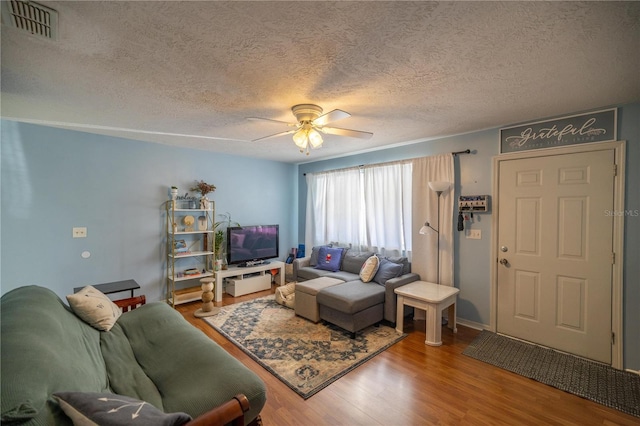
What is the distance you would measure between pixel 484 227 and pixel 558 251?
71 centimetres

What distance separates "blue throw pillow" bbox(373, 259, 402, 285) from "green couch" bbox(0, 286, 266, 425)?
2.32 meters

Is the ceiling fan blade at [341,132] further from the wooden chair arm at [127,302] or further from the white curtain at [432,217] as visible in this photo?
the wooden chair arm at [127,302]

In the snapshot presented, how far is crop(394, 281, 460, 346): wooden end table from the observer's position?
292 centimetres

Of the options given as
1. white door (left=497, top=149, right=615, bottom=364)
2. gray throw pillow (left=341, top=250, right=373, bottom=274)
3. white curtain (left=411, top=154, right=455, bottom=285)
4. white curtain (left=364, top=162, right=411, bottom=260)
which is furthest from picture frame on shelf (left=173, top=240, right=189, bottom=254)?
white door (left=497, top=149, right=615, bottom=364)

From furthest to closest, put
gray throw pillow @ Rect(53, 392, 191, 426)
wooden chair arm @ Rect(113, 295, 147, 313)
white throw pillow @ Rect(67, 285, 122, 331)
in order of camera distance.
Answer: wooden chair arm @ Rect(113, 295, 147, 313) < white throw pillow @ Rect(67, 285, 122, 331) < gray throw pillow @ Rect(53, 392, 191, 426)

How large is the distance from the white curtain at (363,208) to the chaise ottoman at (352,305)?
101 centimetres

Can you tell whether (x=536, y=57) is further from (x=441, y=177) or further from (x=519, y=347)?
(x=519, y=347)

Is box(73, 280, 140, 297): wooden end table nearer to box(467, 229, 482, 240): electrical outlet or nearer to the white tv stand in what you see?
the white tv stand

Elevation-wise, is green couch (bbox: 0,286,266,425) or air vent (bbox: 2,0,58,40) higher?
air vent (bbox: 2,0,58,40)

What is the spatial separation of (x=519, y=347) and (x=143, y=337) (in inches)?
141

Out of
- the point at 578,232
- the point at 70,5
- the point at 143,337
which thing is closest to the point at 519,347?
the point at 578,232

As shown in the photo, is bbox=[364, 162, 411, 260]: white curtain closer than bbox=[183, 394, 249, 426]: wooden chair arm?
No

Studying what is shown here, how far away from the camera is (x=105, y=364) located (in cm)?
176

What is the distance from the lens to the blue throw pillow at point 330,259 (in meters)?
4.38
